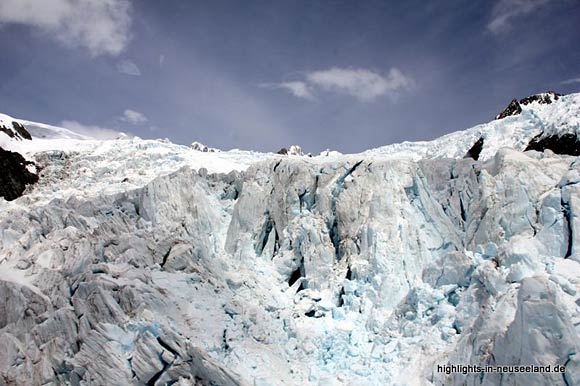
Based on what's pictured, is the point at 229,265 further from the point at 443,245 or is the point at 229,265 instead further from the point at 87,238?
the point at 443,245

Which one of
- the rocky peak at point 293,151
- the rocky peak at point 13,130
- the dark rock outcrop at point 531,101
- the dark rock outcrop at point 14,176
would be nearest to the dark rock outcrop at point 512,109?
the dark rock outcrop at point 531,101

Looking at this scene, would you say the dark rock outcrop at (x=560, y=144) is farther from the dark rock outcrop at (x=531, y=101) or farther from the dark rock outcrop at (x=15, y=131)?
the dark rock outcrop at (x=15, y=131)

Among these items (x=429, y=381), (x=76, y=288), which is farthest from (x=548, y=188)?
(x=76, y=288)

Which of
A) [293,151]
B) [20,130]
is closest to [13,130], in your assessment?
[20,130]

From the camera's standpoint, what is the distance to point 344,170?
2638 centimetres

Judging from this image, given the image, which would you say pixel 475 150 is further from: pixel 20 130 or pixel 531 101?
pixel 20 130

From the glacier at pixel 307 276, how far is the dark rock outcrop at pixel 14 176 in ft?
55.6

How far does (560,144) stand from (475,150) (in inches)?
225

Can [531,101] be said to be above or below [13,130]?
above

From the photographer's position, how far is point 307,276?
22906mm

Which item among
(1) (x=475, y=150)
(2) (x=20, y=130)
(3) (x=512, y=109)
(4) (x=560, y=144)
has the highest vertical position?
(3) (x=512, y=109)

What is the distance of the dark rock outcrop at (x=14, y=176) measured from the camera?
42125 mm

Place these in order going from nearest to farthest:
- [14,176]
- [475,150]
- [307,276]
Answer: [307,276]
[475,150]
[14,176]

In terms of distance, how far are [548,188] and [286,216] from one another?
40.0 feet
